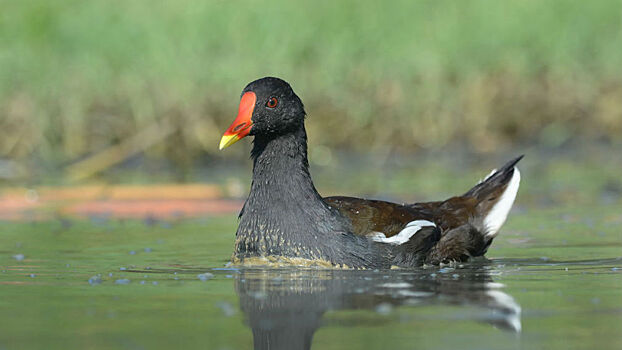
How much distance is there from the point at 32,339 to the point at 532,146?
36.5 feet

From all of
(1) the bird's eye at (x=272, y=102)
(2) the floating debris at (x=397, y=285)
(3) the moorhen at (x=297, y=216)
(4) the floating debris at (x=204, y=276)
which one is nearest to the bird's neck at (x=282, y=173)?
(3) the moorhen at (x=297, y=216)

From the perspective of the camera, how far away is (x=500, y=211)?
7.68 metres

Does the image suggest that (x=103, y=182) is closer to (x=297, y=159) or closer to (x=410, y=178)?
(x=410, y=178)

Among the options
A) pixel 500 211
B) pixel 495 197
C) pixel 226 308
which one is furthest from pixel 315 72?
pixel 226 308

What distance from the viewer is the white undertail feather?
760cm

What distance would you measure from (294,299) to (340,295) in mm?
249

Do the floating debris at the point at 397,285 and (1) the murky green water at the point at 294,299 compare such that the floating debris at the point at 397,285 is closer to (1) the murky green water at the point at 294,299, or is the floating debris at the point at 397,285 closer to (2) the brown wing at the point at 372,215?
(1) the murky green water at the point at 294,299

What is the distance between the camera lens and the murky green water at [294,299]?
162 inches

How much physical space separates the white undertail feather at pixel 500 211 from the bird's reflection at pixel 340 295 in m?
1.18

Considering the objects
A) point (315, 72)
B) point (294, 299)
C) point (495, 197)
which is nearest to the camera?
point (294, 299)

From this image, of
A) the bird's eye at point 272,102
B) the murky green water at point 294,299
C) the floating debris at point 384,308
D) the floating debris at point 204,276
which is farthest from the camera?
Result: the bird's eye at point 272,102

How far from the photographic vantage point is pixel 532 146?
47.7ft

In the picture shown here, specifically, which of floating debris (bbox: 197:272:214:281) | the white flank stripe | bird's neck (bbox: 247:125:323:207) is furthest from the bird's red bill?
the white flank stripe

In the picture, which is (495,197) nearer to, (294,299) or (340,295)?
(340,295)
